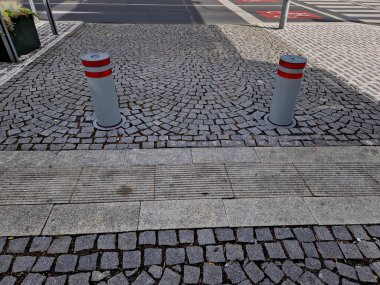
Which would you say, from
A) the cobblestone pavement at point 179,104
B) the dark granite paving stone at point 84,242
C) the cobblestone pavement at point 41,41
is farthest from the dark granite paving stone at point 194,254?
the cobblestone pavement at point 41,41

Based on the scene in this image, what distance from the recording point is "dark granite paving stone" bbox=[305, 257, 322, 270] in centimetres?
268

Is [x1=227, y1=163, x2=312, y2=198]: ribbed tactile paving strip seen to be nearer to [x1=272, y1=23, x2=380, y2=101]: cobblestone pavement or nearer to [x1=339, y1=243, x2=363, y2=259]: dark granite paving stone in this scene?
[x1=339, y1=243, x2=363, y2=259]: dark granite paving stone

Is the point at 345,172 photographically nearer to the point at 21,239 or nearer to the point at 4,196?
the point at 21,239

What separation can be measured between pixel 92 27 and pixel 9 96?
6.60 m

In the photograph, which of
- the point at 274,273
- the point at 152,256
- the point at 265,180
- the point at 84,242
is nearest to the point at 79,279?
the point at 84,242

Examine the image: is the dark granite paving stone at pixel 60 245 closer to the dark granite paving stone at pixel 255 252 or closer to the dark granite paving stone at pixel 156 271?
the dark granite paving stone at pixel 156 271

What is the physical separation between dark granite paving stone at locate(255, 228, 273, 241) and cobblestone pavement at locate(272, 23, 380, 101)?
15.4 feet

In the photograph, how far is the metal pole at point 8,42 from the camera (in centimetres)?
689

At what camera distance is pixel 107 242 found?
2.86 meters

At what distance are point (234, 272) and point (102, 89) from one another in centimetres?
321

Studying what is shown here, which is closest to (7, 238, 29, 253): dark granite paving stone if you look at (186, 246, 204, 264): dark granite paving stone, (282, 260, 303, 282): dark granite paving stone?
(186, 246, 204, 264): dark granite paving stone

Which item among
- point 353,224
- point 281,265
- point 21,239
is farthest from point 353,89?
point 21,239

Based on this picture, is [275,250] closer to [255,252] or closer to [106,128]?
[255,252]

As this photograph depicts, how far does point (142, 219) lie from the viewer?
10.2 ft
